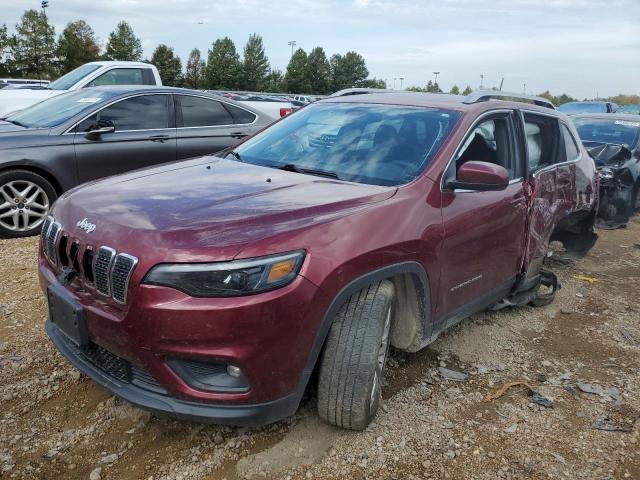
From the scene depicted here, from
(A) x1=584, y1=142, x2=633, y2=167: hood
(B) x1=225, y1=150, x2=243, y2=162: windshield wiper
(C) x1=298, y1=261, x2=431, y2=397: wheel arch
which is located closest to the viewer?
(C) x1=298, y1=261, x2=431, y2=397: wheel arch

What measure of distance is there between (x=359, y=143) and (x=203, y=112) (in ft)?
13.2

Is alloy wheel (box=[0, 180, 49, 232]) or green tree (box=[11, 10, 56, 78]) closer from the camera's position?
alloy wheel (box=[0, 180, 49, 232])

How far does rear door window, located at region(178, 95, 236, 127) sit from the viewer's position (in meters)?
6.74

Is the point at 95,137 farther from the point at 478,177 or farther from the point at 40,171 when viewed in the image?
the point at 478,177

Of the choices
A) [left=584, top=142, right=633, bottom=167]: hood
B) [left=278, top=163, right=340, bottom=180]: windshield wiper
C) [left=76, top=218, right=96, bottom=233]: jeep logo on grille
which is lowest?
[left=584, top=142, right=633, bottom=167]: hood

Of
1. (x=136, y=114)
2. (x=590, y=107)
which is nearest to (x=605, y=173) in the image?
(x=136, y=114)

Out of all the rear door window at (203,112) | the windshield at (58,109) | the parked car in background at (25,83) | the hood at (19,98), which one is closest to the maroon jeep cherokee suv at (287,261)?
the windshield at (58,109)

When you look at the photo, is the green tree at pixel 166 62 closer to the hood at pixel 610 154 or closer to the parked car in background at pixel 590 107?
the parked car in background at pixel 590 107

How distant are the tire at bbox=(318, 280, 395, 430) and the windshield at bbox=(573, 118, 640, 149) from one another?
7.77 metres

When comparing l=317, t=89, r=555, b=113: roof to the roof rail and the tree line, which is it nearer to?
the roof rail

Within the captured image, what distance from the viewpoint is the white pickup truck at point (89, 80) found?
365 inches

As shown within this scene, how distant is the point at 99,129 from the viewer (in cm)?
595

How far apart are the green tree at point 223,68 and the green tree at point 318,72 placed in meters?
11.0

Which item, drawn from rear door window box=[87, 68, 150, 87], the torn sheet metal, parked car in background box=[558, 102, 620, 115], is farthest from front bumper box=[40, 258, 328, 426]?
parked car in background box=[558, 102, 620, 115]
